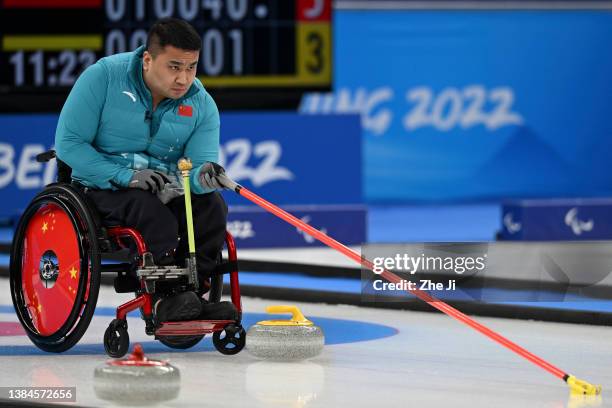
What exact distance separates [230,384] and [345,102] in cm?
Result: 844

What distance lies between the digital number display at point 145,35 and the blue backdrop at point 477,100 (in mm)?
3304

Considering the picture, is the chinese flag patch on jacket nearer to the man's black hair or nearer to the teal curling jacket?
the teal curling jacket

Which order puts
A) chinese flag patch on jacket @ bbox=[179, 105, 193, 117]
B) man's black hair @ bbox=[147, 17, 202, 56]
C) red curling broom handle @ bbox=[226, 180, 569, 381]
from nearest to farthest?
red curling broom handle @ bbox=[226, 180, 569, 381] < man's black hair @ bbox=[147, 17, 202, 56] < chinese flag patch on jacket @ bbox=[179, 105, 193, 117]

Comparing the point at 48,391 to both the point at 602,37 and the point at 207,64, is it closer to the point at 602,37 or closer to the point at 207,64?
the point at 207,64

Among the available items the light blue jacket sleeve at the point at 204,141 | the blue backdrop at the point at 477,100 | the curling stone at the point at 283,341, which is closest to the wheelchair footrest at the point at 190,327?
the curling stone at the point at 283,341

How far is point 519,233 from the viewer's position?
9.84 meters

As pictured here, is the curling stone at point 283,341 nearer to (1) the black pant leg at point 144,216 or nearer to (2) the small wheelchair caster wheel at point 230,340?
(2) the small wheelchair caster wheel at point 230,340

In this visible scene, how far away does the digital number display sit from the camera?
920 centimetres

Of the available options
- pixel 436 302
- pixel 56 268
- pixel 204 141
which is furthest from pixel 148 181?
pixel 436 302

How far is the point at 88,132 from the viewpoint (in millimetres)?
5047

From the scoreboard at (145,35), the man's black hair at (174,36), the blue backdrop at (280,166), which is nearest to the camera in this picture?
the man's black hair at (174,36)

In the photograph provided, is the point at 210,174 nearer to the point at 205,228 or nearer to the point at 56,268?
the point at 205,228

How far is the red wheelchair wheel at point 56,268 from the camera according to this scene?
16.1 ft

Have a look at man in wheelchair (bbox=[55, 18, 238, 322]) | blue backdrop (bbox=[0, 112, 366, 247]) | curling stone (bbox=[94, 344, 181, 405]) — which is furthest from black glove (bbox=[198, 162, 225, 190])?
blue backdrop (bbox=[0, 112, 366, 247])
